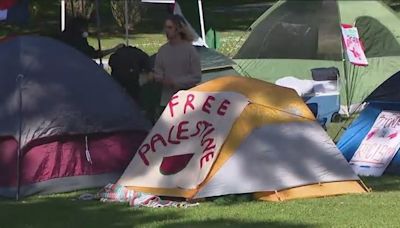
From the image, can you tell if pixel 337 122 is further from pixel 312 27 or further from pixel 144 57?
pixel 144 57

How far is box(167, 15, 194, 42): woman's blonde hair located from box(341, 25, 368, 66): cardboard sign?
11.8 feet

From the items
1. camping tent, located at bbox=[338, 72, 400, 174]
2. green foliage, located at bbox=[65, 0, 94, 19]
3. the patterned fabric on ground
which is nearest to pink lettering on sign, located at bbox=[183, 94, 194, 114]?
the patterned fabric on ground

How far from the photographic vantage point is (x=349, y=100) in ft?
45.8

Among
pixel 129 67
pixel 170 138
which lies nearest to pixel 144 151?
pixel 170 138

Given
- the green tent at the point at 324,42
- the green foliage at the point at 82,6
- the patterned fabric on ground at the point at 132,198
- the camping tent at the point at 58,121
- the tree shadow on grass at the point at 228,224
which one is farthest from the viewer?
the green foliage at the point at 82,6

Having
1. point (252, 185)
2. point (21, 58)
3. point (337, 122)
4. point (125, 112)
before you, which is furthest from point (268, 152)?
point (337, 122)

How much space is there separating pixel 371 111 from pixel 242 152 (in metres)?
2.55

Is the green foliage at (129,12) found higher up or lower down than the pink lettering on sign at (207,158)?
lower down

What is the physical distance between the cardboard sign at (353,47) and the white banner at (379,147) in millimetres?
2703

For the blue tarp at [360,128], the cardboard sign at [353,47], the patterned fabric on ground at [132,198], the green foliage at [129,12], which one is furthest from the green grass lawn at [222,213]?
the green foliage at [129,12]

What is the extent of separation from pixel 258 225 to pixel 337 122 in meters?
6.10

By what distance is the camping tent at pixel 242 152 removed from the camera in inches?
318

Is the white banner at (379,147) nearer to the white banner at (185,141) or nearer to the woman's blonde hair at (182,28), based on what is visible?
the white banner at (185,141)

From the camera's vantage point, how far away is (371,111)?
33.4 feet
